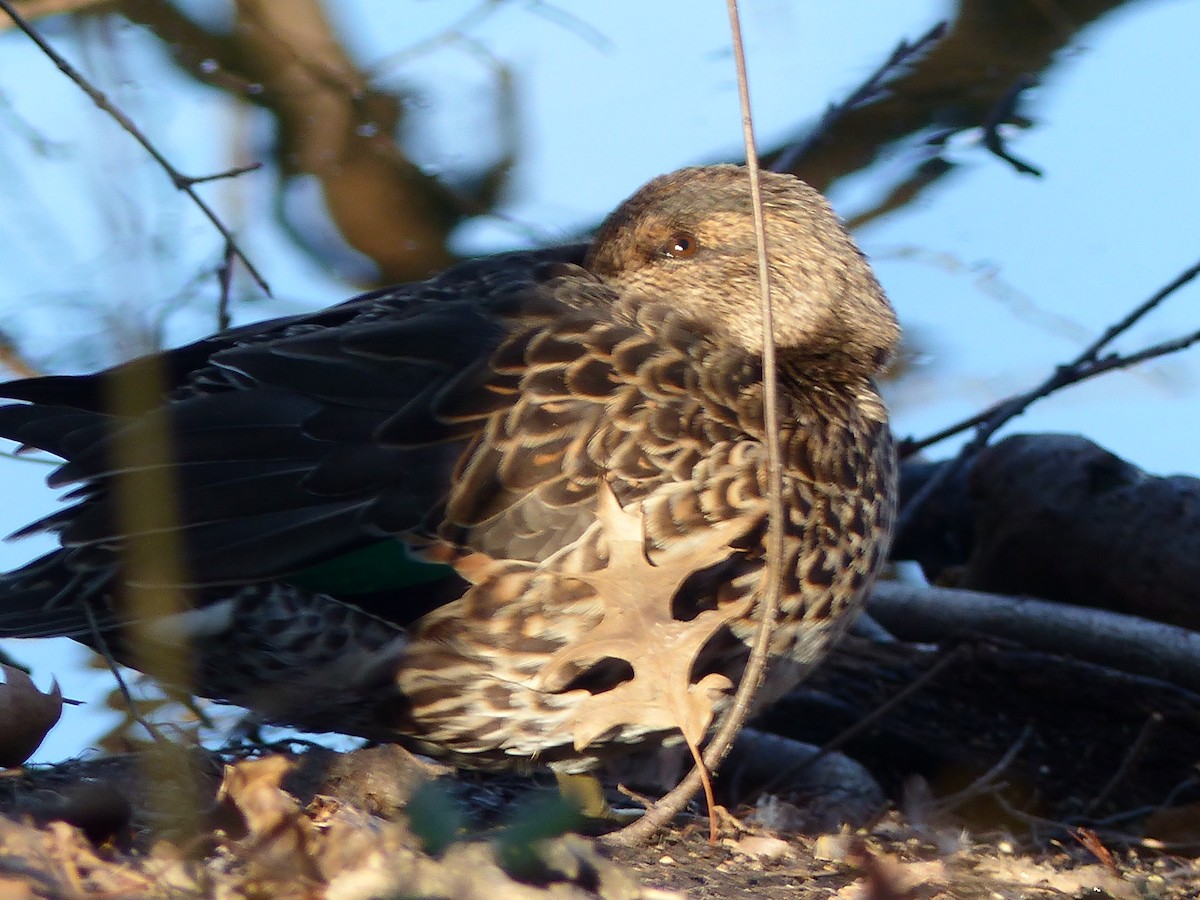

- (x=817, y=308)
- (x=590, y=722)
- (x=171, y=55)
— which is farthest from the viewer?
(x=171, y=55)

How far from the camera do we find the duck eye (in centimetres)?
311

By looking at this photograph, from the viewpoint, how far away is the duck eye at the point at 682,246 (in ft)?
10.2

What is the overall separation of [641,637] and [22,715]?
3.71 feet

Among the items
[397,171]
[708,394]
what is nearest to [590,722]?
[708,394]

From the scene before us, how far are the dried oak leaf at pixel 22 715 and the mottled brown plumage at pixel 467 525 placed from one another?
15 cm

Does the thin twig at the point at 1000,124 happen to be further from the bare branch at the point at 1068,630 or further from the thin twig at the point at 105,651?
the thin twig at the point at 105,651

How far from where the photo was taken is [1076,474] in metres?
4.22

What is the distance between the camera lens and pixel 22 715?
2.49m

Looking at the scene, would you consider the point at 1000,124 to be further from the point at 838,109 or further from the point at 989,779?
the point at 989,779

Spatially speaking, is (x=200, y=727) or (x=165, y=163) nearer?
(x=200, y=727)

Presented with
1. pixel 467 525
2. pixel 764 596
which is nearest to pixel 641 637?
pixel 764 596

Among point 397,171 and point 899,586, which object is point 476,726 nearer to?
point 899,586

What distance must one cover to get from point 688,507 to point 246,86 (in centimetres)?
403

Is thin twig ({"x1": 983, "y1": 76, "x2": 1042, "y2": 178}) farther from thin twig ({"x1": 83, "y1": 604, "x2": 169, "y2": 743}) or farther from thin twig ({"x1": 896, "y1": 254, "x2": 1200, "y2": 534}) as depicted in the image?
thin twig ({"x1": 83, "y1": 604, "x2": 169, "y2": 743})
